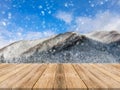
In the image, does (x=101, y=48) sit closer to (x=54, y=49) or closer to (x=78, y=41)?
(x=78, y=41)

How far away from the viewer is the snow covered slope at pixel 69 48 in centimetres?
1397

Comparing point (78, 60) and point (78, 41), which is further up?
point (78, 41)

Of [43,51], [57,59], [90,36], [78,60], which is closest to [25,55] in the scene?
[43,51]

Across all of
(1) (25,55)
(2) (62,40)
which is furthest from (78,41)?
(1) (25,55)

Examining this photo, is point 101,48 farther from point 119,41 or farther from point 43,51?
point 43,51

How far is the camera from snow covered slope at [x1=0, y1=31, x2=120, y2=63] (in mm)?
13969

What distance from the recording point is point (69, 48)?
49.6 feet

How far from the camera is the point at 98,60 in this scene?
1318 cm

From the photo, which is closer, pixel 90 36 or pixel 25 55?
pixel 25 55

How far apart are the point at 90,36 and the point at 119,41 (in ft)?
5.84

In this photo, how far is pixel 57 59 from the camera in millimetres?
13445

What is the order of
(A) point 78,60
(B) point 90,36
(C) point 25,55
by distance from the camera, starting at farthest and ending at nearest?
1. (B) point 90,36
2. (C) point 25,55
3. (A) point 78,60

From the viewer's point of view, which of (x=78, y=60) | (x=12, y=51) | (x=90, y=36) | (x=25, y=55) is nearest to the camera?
(x=78, y=60)

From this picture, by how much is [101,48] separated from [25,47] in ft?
12.6
